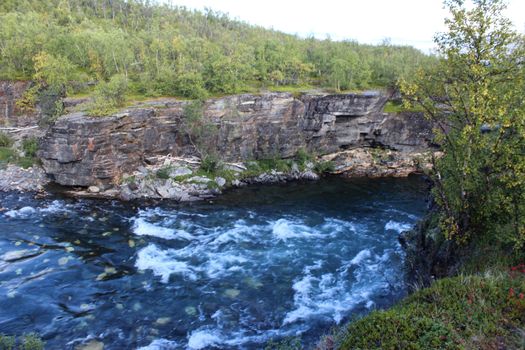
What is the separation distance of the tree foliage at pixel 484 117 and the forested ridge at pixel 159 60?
28.4 meters

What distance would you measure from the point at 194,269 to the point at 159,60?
33723mm

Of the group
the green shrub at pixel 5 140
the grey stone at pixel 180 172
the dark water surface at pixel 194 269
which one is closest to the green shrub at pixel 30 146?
the green shrub at pixel 5 140

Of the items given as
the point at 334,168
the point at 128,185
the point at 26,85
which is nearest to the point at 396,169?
the point at 334,168

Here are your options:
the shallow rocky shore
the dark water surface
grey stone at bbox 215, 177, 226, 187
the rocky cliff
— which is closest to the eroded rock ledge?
grey stone at bbox 215, 177, 226, 187

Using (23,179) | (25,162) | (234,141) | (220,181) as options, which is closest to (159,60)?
(234,141)

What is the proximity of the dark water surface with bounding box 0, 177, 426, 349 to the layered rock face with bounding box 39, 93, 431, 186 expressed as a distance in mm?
4255

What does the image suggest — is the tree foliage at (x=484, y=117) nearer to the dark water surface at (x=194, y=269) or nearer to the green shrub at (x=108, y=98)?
the dark water surface at (x=194, y=269)

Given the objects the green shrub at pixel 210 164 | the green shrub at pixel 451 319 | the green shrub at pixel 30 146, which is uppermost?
the green shrub at pixel 451 319

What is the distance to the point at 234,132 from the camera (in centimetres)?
→ 3809

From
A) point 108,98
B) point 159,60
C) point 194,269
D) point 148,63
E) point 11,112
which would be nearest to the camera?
point 194,269

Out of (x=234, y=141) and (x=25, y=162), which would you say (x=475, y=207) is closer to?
(x=234, y=141)

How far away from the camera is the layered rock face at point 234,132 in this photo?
3072cm

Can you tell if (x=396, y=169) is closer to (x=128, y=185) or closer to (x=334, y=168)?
(x=334, y=168)

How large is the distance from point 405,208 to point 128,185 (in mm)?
24560
